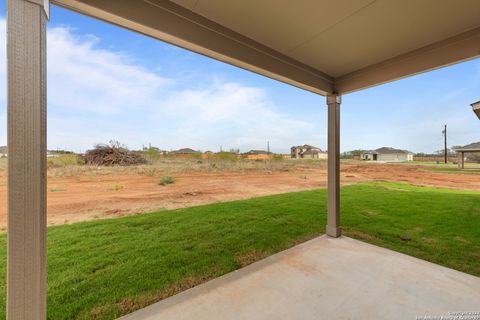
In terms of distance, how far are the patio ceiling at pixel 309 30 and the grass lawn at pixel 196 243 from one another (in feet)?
6.96

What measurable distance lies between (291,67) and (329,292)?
2250mm

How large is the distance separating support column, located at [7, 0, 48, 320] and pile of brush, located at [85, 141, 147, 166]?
9.25m

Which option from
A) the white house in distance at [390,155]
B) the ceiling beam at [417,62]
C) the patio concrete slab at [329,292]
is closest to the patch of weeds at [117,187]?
the patio concrete slab at [329,292]

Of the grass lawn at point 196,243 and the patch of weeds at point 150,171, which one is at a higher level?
the patch of weeds at point 150,171

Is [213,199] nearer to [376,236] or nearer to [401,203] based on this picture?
[376,236]

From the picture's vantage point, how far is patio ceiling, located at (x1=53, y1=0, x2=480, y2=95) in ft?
4.75

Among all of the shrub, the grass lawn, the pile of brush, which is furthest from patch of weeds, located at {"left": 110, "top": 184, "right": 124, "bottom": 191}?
the grass lawn

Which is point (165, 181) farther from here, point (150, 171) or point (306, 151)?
point (306, 151)

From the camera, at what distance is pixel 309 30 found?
1782mm

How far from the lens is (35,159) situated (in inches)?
40.8

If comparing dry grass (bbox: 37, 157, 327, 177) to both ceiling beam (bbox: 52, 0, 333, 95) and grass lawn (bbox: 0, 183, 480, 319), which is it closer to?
grass lawn (bbox: 0, 183, 480, 319)

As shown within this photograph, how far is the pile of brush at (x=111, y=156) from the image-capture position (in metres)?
8.97

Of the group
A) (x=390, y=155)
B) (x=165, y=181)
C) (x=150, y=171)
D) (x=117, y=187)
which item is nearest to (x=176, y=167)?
(x=150, y=171)

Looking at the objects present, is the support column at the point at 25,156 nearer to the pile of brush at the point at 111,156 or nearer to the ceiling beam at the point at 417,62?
the ceiling beam at the point at 417,62
